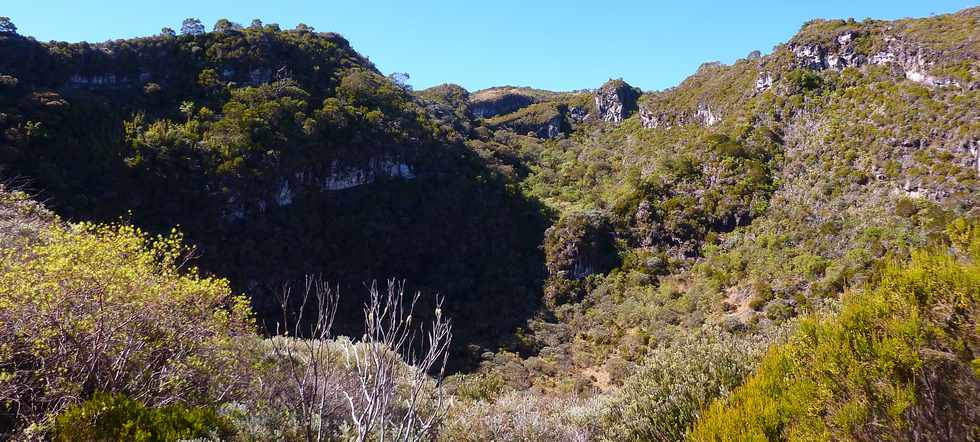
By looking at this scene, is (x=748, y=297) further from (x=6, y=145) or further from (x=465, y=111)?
(x=465, y=111)

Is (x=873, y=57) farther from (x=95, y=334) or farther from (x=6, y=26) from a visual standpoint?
(x=6, y=26)

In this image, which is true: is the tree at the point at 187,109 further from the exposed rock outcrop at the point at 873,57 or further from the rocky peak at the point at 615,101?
the rocky peak at the point at 615,101

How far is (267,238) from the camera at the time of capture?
33500 millimetres

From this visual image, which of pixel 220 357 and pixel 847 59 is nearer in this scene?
pixel 220 357

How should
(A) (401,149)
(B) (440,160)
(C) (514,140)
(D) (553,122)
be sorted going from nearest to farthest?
(A) (401,149), (B) (440,160), (C) (514,140), (D) (553,122)

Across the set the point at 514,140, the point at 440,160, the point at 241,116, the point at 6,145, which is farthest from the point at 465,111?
the point at 6,145

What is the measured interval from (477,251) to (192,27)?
37.0 m

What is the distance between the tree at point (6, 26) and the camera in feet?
108

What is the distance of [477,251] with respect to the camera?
40875mm

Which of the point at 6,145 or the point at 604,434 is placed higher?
the point at 6,145

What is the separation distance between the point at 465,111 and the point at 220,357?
72.2 metres

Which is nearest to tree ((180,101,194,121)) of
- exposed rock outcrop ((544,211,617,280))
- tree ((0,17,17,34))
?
tree ((0,17,17,34))

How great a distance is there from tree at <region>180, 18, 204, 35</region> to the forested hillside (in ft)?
8.00

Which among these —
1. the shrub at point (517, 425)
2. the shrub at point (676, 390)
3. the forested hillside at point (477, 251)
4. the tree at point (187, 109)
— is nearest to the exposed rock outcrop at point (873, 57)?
the forested hillside at point (477, 251)
